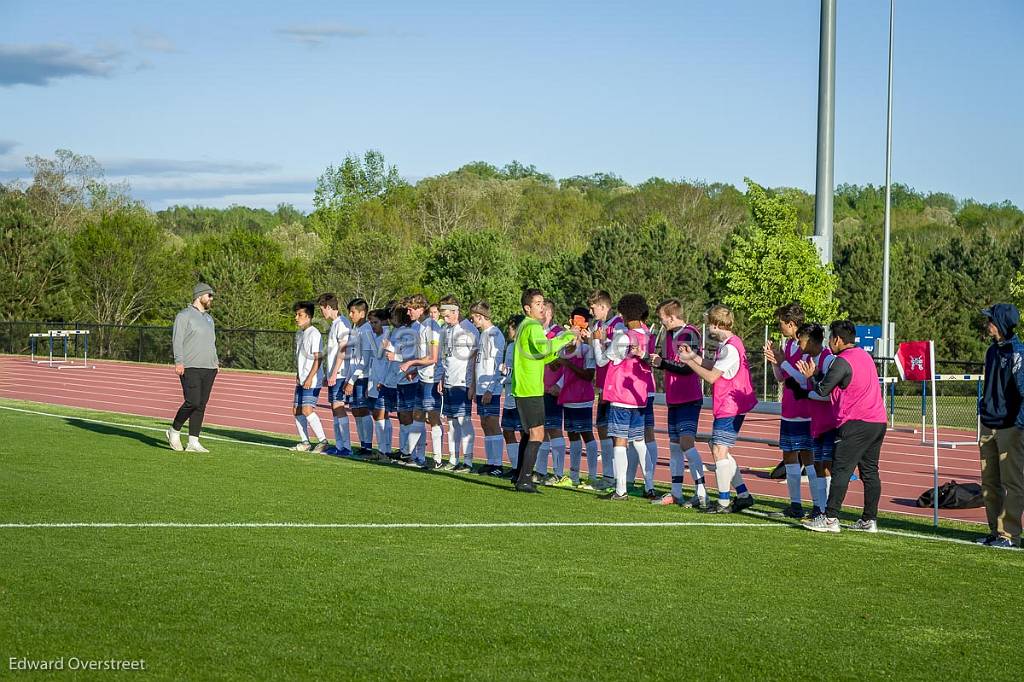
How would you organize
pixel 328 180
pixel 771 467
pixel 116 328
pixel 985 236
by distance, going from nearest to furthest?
1. pixel 771 467
2. pixel 116 328
3. pixel 985 236
4. pixel 328 180

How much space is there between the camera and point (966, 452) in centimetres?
1808

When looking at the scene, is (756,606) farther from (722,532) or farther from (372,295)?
(372,295)

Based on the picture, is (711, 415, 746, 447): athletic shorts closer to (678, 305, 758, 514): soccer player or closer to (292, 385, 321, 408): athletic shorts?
(678, 305, 758, 514): soccer player

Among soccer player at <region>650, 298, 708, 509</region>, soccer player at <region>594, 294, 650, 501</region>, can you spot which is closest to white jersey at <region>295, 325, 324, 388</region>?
soccer player at <region>594, 294, 650, 501</region>

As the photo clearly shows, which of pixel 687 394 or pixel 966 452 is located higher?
pixel 687 394

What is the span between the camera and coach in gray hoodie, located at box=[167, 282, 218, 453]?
1352cm

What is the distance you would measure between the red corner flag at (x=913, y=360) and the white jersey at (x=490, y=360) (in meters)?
7.18

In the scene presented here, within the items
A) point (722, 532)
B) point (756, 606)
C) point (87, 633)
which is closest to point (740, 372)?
point (722, 532)

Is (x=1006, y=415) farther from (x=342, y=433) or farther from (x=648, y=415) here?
(x=342, y=433)

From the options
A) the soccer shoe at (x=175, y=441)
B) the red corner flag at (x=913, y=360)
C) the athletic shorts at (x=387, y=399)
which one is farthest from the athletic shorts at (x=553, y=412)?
the red corner flag at (x=913, y=360)

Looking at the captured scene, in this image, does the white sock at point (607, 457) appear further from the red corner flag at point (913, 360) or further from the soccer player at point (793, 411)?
the red corner flag at point (913, 360)

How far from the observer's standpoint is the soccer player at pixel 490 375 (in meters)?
12.8

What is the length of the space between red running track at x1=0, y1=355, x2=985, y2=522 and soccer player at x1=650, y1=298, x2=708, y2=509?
218cm

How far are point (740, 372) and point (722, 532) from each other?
5.52ft
